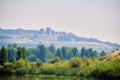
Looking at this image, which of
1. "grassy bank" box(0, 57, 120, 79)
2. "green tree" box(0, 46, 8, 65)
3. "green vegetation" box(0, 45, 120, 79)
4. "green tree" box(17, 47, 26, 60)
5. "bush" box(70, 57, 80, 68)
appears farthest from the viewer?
"green tree" box(17, 47, 26, 60)

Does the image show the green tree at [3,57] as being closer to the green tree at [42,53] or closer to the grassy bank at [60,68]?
the grassy bank at [60,68]

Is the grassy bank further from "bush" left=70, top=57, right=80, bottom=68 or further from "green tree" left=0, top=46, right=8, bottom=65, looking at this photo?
"green tree" left=0, top=46, right=8, bottom=65

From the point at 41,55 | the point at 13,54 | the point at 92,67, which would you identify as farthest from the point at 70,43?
the point at 92,67

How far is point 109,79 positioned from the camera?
1730 cm

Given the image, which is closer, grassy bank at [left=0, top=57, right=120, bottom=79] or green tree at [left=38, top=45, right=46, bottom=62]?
grassy bank at [left=0, top=57, right=120, bottom=79]

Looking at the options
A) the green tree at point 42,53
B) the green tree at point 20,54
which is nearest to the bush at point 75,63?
the green tree at point 20,54

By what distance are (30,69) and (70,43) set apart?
167ft

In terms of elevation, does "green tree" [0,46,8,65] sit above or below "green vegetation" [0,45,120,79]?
above

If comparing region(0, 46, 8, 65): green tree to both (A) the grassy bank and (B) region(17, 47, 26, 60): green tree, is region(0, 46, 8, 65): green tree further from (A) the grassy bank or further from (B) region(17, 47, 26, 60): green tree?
(B) region(17, 47, 26, 60): green tree

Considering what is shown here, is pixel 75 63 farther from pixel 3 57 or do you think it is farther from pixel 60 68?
pixel 3 57

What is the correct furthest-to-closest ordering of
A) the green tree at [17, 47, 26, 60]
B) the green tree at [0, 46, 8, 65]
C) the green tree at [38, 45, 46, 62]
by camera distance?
the green tree at [38, 45, 46, 62], the green tree at [17, 47, 26, 60], the green tree at [0, 46, 8, 65]

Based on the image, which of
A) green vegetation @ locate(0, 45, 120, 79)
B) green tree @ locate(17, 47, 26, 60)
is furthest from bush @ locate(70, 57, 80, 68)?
green tree @ locate(17, 47, 26, 60)

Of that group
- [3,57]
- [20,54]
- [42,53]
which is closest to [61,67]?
[20,54]

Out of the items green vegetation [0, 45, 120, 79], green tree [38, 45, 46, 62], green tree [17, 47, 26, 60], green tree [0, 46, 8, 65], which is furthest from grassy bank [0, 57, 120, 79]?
green tree [38, 45, 46, 62]
